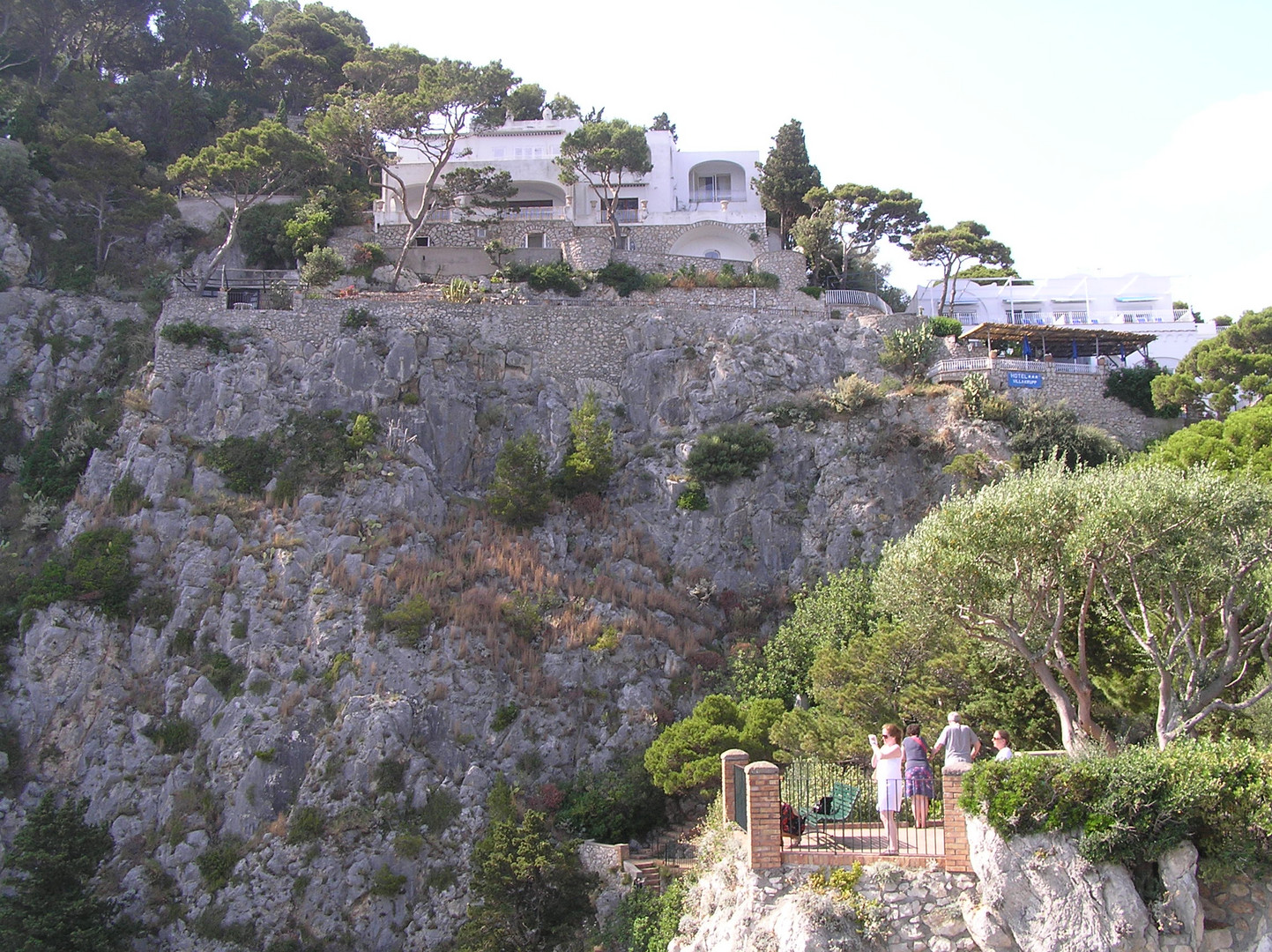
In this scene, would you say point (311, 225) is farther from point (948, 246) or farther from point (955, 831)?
point (955, 831)

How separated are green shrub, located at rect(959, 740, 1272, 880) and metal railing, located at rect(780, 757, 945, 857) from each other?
1.23 m

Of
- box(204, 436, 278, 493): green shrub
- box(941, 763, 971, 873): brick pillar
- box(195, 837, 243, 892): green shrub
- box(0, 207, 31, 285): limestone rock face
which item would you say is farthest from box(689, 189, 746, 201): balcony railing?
box(941, 763, 971, 873): brick pillar

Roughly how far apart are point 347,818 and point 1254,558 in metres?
18.3

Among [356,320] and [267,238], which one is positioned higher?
[267,238]

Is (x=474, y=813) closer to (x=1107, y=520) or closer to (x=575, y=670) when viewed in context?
(x=575, y=670)

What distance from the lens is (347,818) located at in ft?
73.0

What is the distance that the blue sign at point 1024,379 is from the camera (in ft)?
104

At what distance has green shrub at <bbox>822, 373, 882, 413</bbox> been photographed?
99.8ft

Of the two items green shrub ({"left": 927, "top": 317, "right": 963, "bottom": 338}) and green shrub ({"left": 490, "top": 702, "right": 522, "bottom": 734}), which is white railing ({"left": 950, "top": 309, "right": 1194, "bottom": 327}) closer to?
green shrub ({"left": 927, "top": 317, "right": 963, "bottom": 338})

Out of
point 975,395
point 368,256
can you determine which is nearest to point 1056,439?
point 975,395

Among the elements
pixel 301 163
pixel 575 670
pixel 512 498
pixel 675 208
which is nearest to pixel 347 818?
pixel 575 670

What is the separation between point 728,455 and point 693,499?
1.73 meters

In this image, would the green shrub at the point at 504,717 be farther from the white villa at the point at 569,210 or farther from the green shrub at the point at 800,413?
the white villa at the point at 569,210

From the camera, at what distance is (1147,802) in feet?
41.7
